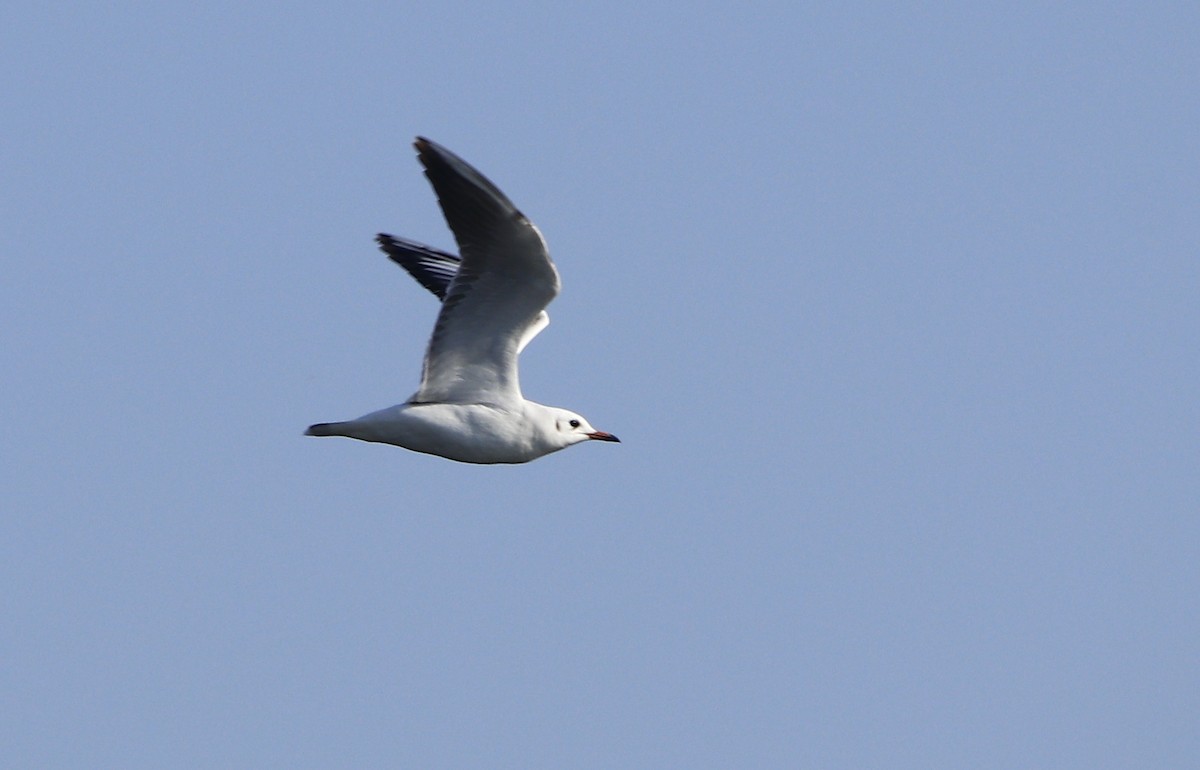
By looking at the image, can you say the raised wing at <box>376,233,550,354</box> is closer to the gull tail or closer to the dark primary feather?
the dark primary feather

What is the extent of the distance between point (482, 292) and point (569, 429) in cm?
199

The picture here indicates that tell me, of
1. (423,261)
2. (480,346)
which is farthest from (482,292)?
(423,261)

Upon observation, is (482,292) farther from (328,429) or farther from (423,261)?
(423,261)

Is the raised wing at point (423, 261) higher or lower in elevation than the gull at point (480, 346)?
higher

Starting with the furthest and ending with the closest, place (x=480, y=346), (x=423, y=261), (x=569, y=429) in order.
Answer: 1. (x=423, y=261)
2. (x=569, y=429)
3. (x=480, y=346)

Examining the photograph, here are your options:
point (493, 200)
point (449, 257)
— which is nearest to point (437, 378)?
point (493, 200)

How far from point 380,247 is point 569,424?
4.17 m

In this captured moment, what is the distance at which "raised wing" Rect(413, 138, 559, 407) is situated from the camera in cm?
1550

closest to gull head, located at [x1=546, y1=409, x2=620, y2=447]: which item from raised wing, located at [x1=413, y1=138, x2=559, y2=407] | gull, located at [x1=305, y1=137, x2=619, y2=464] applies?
gull, located at [x1=305, y1=137, x2=619, y2=464]

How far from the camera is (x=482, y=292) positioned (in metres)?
16.3

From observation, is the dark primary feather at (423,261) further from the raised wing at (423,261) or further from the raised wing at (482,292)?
the raised wing at (482,292)

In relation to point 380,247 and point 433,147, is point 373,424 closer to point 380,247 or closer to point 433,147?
point 433,147

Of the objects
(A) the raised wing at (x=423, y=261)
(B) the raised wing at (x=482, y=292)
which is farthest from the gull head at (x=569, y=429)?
(A) the raised wing at (x=423, y=261)

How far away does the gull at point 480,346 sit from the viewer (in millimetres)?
15570
